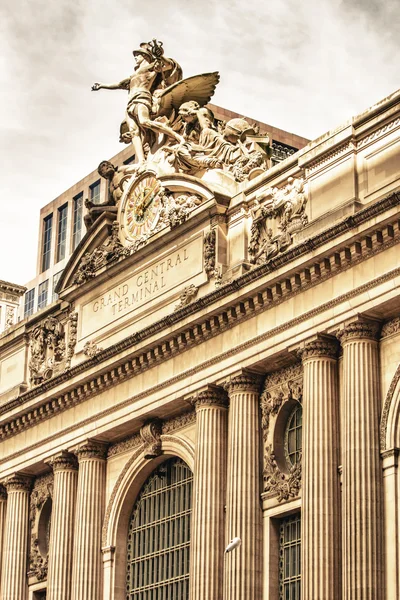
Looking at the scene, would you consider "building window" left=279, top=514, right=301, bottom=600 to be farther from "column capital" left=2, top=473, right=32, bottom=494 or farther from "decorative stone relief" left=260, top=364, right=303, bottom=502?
"column capital" left=2, top=473, right=32, bottom=494

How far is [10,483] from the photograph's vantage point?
223 ft

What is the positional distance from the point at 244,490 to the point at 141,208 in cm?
1364

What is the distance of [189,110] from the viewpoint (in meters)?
61.9

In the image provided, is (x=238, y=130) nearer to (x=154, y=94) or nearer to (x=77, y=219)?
(x=154, y=94)

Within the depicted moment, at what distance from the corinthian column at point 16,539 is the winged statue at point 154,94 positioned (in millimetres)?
14391

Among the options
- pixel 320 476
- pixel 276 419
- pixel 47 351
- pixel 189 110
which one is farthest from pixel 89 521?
pixel 189 110

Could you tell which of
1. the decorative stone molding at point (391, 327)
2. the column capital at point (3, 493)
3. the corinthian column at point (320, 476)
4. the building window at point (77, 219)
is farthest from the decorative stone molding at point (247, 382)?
the building window at point (77, 219)

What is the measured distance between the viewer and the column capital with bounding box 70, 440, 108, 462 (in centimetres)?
6322

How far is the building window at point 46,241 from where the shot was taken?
318ft

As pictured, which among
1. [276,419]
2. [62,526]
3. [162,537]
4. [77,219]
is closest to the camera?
[276,419]

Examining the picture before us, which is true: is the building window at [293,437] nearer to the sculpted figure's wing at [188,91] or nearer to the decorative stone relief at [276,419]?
the decorative stone relief at [276,419]

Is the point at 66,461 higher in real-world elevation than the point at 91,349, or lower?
lower

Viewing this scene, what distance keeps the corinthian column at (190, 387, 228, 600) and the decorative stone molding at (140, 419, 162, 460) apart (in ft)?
11.4

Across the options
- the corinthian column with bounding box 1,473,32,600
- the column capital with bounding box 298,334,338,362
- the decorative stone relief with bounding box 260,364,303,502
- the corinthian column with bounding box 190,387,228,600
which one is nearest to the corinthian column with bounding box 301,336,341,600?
the column capital with bounding box 298,334,338,362
